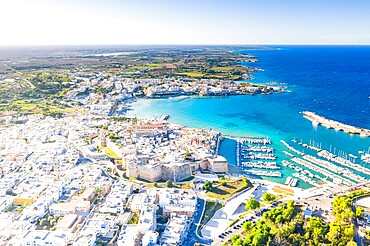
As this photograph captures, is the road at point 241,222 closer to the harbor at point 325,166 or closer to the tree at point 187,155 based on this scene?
the harbor at point 325,166

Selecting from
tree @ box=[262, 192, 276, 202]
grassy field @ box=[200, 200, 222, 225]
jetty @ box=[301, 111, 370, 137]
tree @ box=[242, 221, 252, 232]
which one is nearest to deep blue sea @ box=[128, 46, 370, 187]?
jetty @ box=[301, 111, 370, 137]

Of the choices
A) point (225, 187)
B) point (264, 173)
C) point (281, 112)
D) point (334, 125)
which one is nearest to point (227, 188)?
point (225, 187)

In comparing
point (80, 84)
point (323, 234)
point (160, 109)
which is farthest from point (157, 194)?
point (80, 84)

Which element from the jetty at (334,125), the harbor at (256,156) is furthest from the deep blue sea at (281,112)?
the jetty at (334,125)

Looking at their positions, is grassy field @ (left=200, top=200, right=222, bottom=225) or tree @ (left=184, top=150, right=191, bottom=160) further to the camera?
tree @ (left=184, top=150, right=191, bottom=160)

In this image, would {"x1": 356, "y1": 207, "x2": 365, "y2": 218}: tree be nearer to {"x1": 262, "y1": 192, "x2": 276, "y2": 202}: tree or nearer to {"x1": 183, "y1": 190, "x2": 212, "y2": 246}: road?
{"x1": 262, "y1": 192, "x2": 276, "y2": 202}: tree

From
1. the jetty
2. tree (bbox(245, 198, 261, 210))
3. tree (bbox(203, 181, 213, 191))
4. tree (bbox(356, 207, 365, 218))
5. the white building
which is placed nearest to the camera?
the white building

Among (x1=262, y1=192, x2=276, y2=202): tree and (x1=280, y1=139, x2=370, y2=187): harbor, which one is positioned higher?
(x1=262, y1=192, x2=276, y2=202): tree
